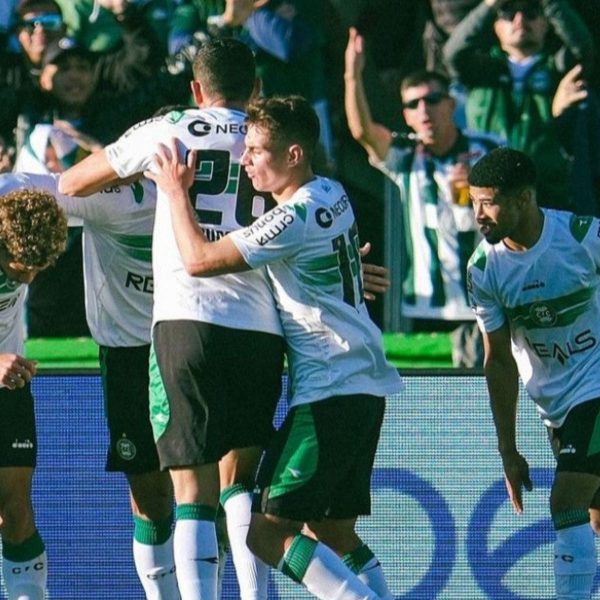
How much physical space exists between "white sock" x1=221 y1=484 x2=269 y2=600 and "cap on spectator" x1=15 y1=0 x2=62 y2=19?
17.5 feet

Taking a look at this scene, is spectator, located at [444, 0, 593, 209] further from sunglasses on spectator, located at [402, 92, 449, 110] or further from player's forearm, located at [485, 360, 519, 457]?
player's forearm, located at [485, 360, 519, 457]

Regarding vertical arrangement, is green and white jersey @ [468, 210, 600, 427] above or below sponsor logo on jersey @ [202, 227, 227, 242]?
below

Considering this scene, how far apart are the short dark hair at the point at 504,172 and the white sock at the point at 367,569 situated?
145 centimetres

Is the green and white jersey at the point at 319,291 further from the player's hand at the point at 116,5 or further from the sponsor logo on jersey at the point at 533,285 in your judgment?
the player's hand at the point at 116,5

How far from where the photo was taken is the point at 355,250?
5785mm

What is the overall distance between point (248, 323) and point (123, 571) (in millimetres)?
1855

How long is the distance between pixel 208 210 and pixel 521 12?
16.0 feet

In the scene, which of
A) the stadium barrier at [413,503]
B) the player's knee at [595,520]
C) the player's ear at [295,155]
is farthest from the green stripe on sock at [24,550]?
the player's knee at [595,520]

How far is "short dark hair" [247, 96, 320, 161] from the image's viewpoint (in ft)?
18.4

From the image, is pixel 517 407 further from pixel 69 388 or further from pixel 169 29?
pixel 169 29

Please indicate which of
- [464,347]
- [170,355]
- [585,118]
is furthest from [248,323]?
[585,118]

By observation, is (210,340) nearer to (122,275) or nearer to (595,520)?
(122,275)

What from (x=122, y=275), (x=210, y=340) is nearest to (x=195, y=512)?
(x=210, y=340)

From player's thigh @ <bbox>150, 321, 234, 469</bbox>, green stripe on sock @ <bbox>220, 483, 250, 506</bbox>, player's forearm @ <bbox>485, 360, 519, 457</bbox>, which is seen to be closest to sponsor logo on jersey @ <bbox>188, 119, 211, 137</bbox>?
player's thigh @ <bbox>150, 321, 234, 469</bbox>
